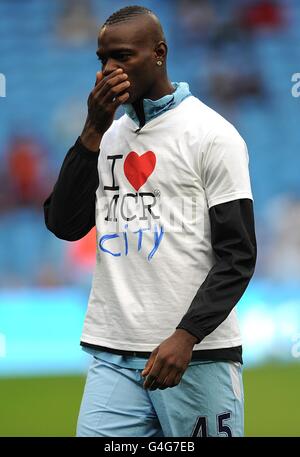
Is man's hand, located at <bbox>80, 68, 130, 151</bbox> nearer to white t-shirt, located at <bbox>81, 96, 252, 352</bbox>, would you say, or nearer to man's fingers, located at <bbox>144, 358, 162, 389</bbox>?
white t-shirt, located at <bbox>81, 96, 252, 352</bbox>

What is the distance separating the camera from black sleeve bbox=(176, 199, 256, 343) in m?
2.74

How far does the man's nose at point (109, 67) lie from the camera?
113 inches

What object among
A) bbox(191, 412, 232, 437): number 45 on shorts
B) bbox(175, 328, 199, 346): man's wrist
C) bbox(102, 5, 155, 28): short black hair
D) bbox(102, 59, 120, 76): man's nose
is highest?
bbox(102, 5, 155, 28): short black hair

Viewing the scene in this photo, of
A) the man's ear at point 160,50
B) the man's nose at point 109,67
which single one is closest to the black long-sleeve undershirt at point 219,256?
the man's nose at point 109,67

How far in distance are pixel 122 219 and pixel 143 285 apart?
Answer: 0.21m

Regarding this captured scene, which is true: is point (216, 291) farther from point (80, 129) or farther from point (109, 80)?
point (80, 129)

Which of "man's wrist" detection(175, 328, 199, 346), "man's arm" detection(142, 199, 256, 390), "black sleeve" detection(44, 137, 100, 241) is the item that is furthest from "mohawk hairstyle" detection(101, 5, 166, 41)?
"man's wrist" detection(175, 328, 199, 346)

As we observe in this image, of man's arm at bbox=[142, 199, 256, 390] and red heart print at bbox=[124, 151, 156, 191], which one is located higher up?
red heart print at bbox=[124, 151, 156, 191]

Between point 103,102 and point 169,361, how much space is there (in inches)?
29.7

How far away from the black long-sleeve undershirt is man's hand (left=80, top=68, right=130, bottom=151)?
0.05 m

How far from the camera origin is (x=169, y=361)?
266cm

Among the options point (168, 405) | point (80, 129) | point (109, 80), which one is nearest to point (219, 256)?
point (168, 405)

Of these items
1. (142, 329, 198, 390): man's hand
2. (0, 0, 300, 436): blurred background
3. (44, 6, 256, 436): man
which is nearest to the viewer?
(142, 329, 198, 390): man's hand

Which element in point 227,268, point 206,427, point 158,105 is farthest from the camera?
point 158,105
